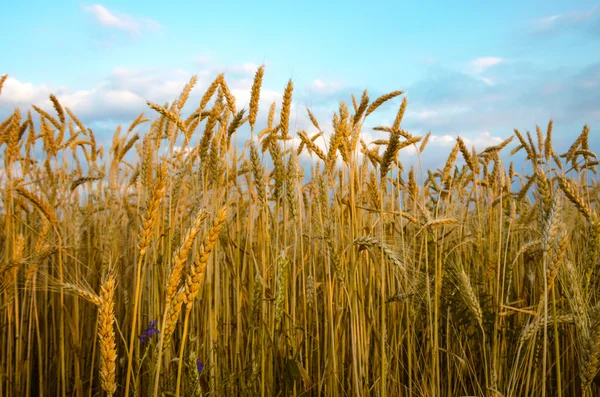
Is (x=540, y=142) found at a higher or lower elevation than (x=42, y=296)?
higher

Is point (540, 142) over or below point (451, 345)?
over

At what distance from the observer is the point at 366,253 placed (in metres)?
2.36

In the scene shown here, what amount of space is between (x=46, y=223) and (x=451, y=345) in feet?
7.14

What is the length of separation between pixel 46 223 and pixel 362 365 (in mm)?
1763

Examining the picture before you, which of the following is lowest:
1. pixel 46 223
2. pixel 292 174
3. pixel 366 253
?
pixel 366 253

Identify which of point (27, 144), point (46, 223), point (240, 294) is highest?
point (27, 144)

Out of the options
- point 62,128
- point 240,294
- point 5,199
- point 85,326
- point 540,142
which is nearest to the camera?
point 240,294

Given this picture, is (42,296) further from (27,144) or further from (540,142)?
(540,142)

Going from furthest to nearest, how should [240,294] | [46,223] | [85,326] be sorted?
[85,326] → [46,223] → [240,294]

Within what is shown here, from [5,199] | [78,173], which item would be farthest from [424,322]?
[78,173]

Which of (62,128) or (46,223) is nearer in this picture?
(46,223)

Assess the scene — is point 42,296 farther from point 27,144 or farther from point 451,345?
point 451,345

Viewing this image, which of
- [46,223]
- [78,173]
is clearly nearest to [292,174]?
[46,223]

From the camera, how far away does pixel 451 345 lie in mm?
2416
